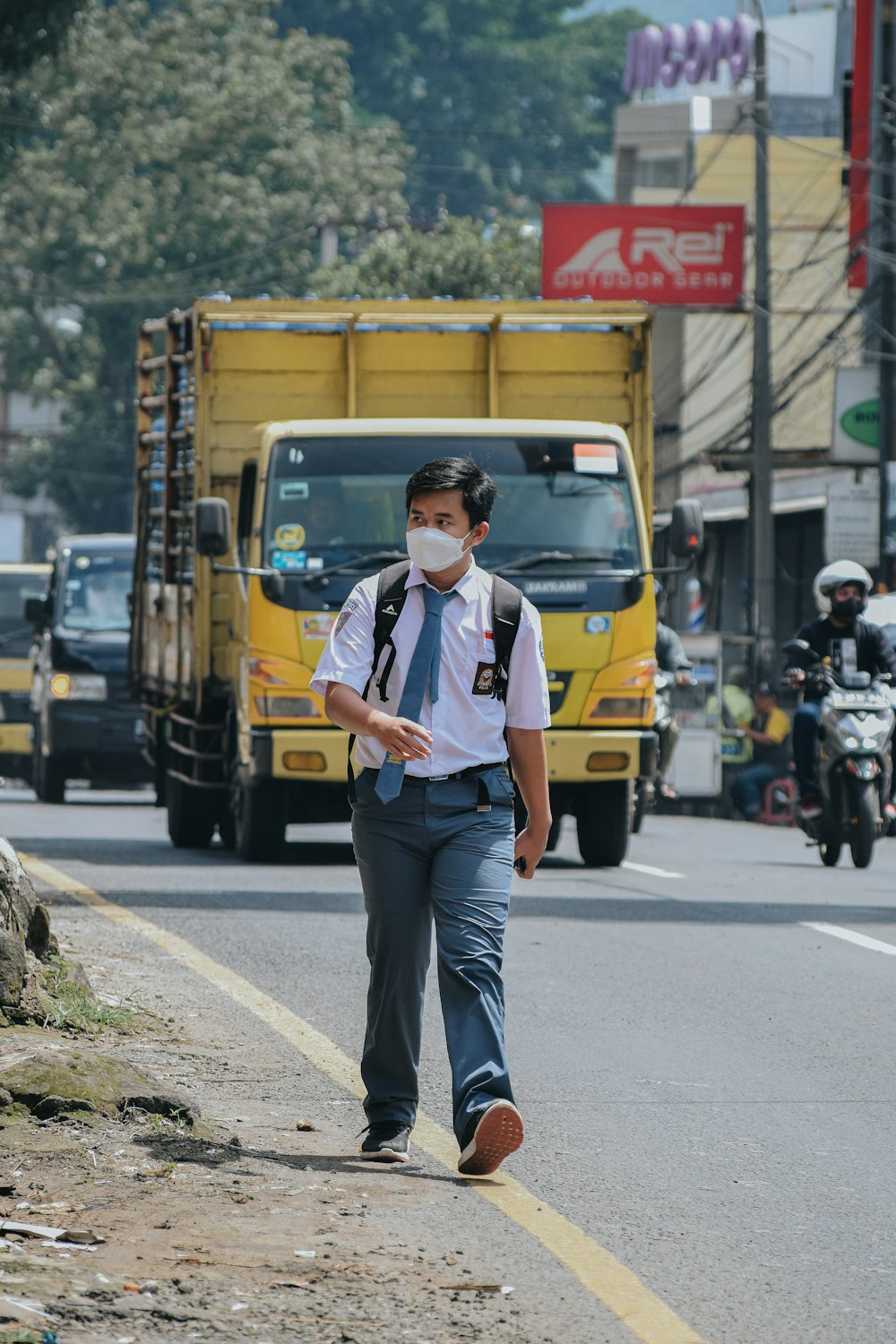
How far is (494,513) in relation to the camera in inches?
548

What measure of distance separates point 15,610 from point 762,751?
9.13 m

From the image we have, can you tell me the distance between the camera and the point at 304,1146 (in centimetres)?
640

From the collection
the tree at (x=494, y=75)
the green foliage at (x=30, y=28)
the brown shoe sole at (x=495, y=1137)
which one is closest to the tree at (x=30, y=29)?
the green foliage at (x=30, y=28)

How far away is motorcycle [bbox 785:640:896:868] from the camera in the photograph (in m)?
15.5

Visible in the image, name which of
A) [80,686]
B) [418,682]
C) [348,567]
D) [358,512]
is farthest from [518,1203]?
[80,686]

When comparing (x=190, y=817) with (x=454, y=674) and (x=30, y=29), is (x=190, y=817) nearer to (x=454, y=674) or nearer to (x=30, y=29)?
(x=454, y=674)

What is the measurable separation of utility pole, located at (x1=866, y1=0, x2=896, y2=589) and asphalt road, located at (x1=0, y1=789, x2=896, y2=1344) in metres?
11.5

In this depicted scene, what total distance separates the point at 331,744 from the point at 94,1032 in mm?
6289

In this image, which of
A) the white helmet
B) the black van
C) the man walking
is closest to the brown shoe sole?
the man walking

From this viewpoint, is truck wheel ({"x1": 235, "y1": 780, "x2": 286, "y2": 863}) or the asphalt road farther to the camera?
truck wheel ({"x1": 235, "y1": 780, "x2": 286, "y2": 863})

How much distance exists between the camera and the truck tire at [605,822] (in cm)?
1489

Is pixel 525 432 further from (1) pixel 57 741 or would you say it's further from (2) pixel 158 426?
(1) pixel 57 741

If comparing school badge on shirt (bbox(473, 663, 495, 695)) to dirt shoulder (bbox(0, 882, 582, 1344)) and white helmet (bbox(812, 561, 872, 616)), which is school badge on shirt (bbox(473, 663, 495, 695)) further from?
white helmet (bbox(812, 561, 872, 616))

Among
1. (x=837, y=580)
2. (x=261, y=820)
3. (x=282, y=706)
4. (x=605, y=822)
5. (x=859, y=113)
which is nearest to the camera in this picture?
(x=282, y=706)
